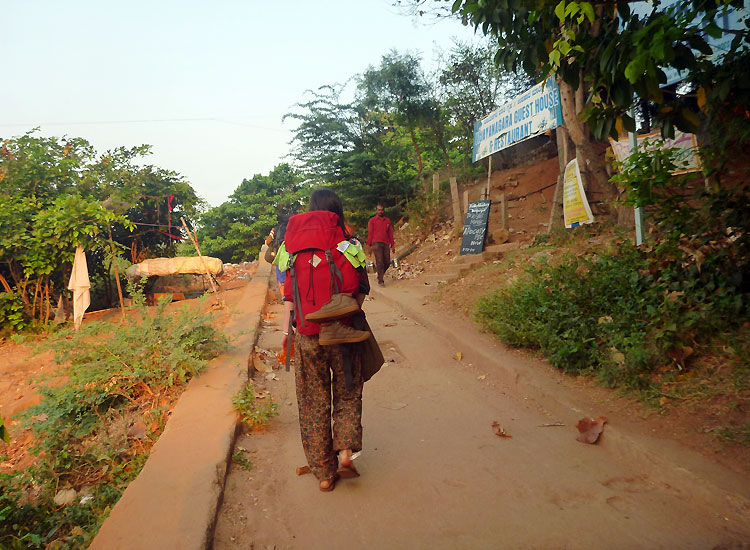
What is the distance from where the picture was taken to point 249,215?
115 ft

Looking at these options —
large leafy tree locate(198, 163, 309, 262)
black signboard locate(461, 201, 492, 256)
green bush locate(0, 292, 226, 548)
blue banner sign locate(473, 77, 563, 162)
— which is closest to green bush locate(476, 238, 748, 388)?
green bush locate(0, 292, 226, 548)

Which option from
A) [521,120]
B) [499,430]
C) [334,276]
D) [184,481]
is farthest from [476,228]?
[184,481]

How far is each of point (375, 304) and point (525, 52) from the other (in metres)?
6.91

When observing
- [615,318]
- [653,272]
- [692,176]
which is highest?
Result: [692,176]

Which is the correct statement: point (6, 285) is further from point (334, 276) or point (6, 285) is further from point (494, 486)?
point (494, 486)

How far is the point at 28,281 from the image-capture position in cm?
995

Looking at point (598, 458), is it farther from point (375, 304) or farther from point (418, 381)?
point (375, 304)

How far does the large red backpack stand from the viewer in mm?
3006

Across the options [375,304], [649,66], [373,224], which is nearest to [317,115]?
[373,224]

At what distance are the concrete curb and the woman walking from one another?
64 cm

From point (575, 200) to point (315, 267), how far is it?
261 inches

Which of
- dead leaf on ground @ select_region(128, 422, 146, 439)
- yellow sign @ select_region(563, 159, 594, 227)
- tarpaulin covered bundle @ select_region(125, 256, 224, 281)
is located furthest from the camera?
tarpaulin covered bundle @ select_region(125, 256, 224, 281)

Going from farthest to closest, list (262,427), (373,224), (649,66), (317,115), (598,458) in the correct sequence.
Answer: (317,115)
(373,224)
(262,427)
(598,458)
(649,66)

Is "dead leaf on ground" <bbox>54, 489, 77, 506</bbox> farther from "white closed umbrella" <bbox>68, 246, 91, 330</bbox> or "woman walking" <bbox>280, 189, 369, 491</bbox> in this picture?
"white closed umbrella" <bbox>68, 246, 91, 330</bbox>
